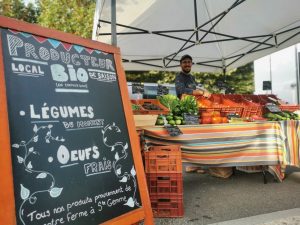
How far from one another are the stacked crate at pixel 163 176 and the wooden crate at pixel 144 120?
581mm

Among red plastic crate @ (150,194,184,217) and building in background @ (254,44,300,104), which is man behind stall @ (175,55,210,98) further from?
building in background @ (254,44,300,104)

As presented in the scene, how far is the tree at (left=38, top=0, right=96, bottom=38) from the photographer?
19.8 metres

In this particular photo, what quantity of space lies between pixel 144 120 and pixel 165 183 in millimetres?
915

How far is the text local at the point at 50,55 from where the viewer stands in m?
2.35

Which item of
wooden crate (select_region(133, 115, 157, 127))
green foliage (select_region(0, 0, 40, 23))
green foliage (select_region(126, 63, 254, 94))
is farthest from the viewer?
green foliage (select_region(0, 0, 40, 23))

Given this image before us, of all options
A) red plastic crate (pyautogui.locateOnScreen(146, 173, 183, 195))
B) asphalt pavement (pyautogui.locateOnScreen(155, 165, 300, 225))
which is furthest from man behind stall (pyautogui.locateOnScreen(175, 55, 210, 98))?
red plastic crate (pyautogui.locateOnScreen(146, 173, 183, 195))

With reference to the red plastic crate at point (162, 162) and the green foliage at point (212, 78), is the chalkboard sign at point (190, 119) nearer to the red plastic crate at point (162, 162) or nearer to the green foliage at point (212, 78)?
the red plastic crate at point (162, 162)

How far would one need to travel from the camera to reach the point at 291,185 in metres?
5.18

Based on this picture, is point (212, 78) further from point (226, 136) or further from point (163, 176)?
point (163, 176)

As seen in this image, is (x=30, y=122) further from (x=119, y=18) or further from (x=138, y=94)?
(x=119, y=18)

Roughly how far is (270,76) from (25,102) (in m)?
10.2

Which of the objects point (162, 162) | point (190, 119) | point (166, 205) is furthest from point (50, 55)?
point (190, 119)

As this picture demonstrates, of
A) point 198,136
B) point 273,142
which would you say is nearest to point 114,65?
point 198,136

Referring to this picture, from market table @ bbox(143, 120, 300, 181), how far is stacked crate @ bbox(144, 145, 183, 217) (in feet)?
1.57
